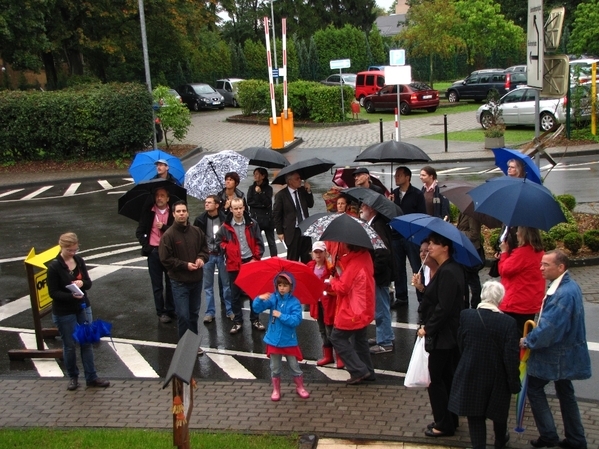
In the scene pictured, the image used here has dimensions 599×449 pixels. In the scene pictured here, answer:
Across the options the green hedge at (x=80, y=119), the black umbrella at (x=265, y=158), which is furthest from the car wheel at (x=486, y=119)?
the black umbrella at (x=265, y=158)

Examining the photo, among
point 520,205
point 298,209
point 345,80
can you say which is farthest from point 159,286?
point 345,80

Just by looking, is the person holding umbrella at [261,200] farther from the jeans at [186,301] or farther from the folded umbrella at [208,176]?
the jeans at [186,301]

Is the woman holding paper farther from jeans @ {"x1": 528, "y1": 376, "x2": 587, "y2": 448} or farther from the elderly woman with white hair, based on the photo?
jeans @ {"x1": 528, "y1": 376, "x2": 587, "y2": 448}

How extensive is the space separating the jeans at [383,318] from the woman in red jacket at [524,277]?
5.75 feet

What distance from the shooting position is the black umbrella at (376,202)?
870 cm

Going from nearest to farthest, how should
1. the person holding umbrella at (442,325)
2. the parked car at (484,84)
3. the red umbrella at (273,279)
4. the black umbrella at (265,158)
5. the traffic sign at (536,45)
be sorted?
the person holding umbrella at (442,325)
the red umbrella at (273,279)
the traffic sign at (536,45)
the black umbrella at (265,158)
the parked car at (484,84)

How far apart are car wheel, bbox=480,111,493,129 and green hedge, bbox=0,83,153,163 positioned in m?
12.4

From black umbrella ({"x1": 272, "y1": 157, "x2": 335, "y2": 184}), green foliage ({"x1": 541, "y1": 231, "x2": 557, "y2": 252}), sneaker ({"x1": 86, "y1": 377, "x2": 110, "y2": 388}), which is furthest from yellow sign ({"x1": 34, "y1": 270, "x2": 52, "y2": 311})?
green foliage ({"x1": 541, "y1": 231, "x2": 557, "y2": 252})

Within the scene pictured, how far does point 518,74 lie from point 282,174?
32.2m

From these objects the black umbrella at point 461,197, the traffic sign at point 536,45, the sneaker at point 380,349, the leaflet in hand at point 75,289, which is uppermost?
the traffic sign at point 536,45

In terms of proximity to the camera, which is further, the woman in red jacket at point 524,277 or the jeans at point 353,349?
the jeans at point 353,349

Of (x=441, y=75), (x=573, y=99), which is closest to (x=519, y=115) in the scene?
(x=573, y=99)

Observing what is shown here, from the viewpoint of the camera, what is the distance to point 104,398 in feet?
26.2

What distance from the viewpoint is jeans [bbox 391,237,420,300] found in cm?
1041
